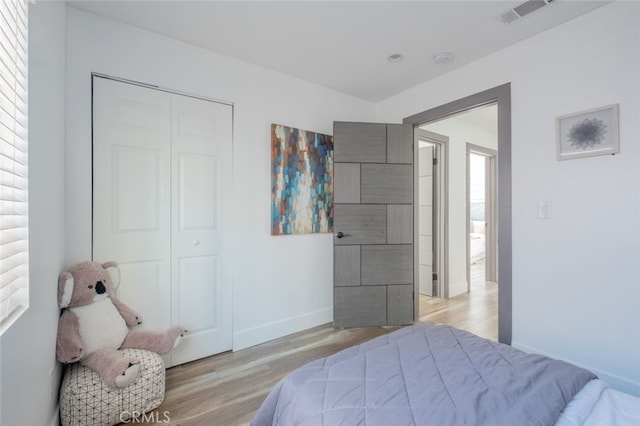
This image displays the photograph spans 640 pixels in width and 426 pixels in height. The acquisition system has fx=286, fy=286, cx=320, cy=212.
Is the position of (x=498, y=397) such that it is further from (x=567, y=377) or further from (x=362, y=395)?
(x=362, y=395)

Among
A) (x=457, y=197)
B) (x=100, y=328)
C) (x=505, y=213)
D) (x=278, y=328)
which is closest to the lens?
(x=100, y=328)

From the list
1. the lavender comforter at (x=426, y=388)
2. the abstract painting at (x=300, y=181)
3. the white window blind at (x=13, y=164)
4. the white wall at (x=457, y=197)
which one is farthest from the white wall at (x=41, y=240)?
the white wall at (x=457, y=197)

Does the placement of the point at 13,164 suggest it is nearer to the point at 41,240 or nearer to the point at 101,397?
the point at 41,240

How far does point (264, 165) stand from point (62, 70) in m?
1.48

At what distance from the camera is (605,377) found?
1866 millimetres

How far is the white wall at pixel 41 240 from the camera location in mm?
1064

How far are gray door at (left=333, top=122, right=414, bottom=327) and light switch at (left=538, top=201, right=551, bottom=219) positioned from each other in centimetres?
118

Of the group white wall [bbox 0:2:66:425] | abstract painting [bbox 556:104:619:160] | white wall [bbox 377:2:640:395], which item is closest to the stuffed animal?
white wall [bbox 0:2:66:425]

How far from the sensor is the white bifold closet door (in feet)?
6.56

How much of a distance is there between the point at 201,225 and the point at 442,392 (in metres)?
2.03

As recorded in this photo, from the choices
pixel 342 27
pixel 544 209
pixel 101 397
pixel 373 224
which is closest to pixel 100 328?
pixel 101 397

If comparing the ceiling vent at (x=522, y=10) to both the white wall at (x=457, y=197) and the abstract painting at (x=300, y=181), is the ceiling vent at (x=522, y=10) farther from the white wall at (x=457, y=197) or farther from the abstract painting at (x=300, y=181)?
the white wall at (x=457, y=197)

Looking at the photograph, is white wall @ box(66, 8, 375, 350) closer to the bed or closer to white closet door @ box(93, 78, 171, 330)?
white closet door @ box(93, 78, 171, 330)

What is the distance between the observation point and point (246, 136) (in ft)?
8.53
